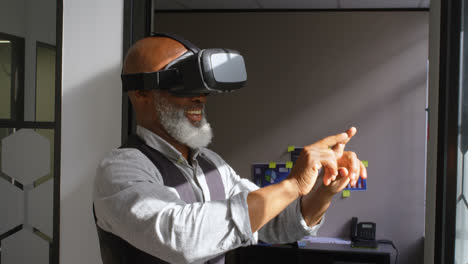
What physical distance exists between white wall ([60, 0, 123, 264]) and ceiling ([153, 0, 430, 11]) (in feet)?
8.51

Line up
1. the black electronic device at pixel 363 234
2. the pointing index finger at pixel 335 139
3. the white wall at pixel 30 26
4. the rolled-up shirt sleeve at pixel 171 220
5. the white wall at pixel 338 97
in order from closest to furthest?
1. the rolled-up shirt sleeve at pixel 171 220
2. the pointing index finger at pixel 335 139
3. the white wall at pixel 30 26
4. the black electronic device at pixel 363 234
5. the white wall at pixel 338 97

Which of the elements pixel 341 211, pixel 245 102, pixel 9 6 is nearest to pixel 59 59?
pixel 9 6

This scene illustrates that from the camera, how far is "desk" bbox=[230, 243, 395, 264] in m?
3.58

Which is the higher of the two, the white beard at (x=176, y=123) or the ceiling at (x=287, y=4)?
the ceiling at (x=287, y=4)

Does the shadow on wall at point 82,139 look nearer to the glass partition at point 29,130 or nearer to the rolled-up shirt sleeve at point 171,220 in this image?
the glass partition at point 29,130

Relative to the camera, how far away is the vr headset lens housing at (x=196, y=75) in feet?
3.29

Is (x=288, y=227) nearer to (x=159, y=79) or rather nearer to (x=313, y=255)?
(x=159, y=79)

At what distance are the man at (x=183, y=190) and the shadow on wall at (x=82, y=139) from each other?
0.42m

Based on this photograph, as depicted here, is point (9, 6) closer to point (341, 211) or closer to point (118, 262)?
point (118, 262)

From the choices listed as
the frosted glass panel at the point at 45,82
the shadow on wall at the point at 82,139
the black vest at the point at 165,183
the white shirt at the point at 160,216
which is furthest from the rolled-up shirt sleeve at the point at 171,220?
the frosted glass panel at the point at 45,82

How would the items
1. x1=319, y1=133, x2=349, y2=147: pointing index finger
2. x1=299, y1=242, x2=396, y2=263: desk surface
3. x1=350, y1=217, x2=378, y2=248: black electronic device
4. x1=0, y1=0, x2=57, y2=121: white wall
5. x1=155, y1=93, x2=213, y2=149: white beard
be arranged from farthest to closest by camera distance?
x1=350, y1=217, x2=378, y2=248: black electronic device → x1=299, y1=242, x2=396, y2=263: desk surface → x1=0, y1=0, x2=57, y2=121: white wall → x1=155, y1=93, x2=213, y2=149: white beard → x1=319, y1=133, x2=349, y2=147: pointing index finger

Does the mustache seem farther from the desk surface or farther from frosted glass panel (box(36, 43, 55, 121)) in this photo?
the desk surface

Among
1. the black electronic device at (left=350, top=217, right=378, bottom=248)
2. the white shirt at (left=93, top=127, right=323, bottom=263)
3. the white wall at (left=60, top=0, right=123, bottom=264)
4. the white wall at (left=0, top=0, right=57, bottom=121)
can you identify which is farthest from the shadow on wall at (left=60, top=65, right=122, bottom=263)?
the black electronic device at (left=350, top=217, right=378, bottom=248)

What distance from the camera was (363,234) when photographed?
382cm
